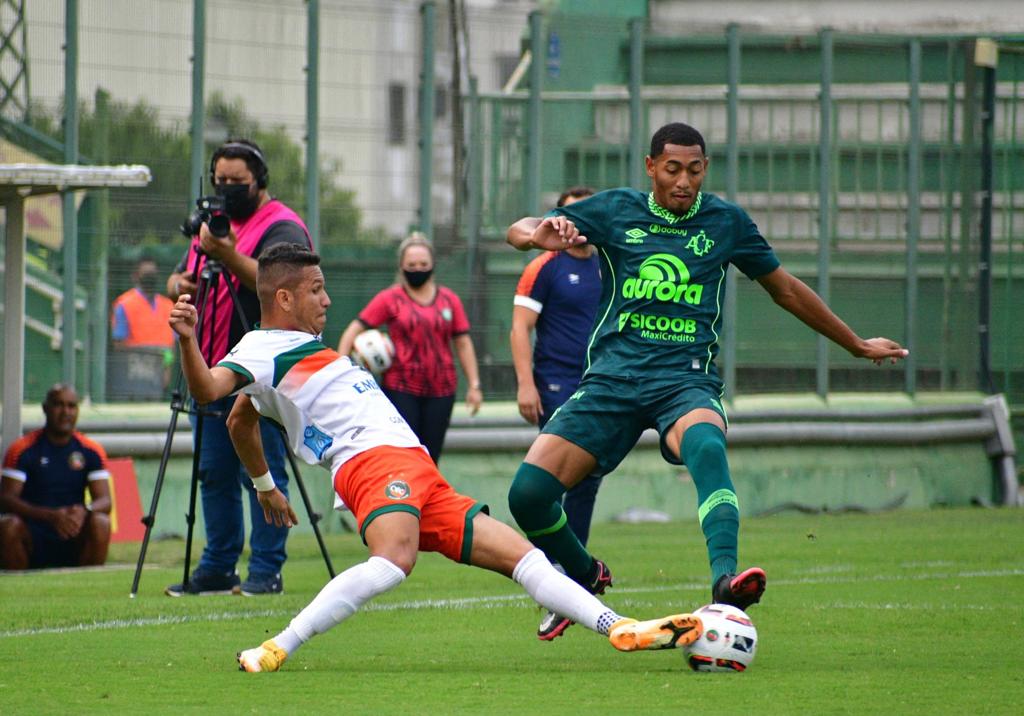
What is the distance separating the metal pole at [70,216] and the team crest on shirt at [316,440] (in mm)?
8071

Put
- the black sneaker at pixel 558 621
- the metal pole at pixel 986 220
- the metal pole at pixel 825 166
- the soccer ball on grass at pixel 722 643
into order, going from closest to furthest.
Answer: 1. the soccer ball on grass at pixel 722 643
2. the black sneaker at pixel 558 621
3. the metal pole at pixel 825 166
4. the metal pole at pixel 986 220

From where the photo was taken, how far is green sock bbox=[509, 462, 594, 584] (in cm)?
722

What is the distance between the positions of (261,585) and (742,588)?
3.84 meters

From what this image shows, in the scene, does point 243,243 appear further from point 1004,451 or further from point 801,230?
point 1004,451

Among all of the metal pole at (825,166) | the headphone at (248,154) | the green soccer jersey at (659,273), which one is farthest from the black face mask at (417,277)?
the green soccer jersey at (659,273)

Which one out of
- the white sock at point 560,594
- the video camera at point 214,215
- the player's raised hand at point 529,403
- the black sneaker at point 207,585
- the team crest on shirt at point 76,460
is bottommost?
the black sneaker at point 207,585

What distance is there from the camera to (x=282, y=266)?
6750mm

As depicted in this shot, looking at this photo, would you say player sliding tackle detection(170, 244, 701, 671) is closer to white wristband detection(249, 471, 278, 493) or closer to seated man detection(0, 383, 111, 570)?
white wristband detection(249, 471, 278, 493)

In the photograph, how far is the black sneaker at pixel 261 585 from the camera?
374 inches

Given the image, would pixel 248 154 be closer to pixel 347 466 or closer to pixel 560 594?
pixel 347 466

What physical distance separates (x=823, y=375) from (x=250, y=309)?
898 centimetres

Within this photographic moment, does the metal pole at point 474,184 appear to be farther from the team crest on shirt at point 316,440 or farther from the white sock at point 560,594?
the white sock at point 560,594

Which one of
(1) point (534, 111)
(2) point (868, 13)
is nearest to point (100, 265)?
(1) point (534, 111)

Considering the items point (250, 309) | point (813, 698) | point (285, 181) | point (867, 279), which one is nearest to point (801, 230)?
point (867, 279)
